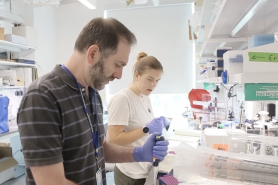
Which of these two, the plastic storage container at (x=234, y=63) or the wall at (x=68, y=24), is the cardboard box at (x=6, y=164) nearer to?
the wall at (x=68, y=24)

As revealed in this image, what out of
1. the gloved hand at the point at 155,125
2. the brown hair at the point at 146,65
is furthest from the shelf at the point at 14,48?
the gloved hand at the point at 155,125

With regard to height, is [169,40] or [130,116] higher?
[169,40]

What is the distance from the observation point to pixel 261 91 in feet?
2.80

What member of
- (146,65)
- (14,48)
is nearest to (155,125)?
(146,65)

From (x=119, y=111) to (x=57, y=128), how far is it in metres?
0.70

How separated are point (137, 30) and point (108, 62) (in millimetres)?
3802

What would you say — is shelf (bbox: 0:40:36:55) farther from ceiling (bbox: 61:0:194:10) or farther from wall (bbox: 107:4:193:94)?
wall (bbox: 107:4:193:94)

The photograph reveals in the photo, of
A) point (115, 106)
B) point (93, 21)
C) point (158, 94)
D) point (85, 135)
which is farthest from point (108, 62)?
point (158, 94)

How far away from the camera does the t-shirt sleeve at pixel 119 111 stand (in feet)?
4.81

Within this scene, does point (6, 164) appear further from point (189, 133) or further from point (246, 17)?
point (246, 17)

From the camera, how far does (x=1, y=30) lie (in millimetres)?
3248

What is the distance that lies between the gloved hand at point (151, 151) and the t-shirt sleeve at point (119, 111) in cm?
25

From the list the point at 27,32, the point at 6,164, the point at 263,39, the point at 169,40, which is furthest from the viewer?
the point at 169,40

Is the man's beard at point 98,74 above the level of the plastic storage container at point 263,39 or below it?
below
